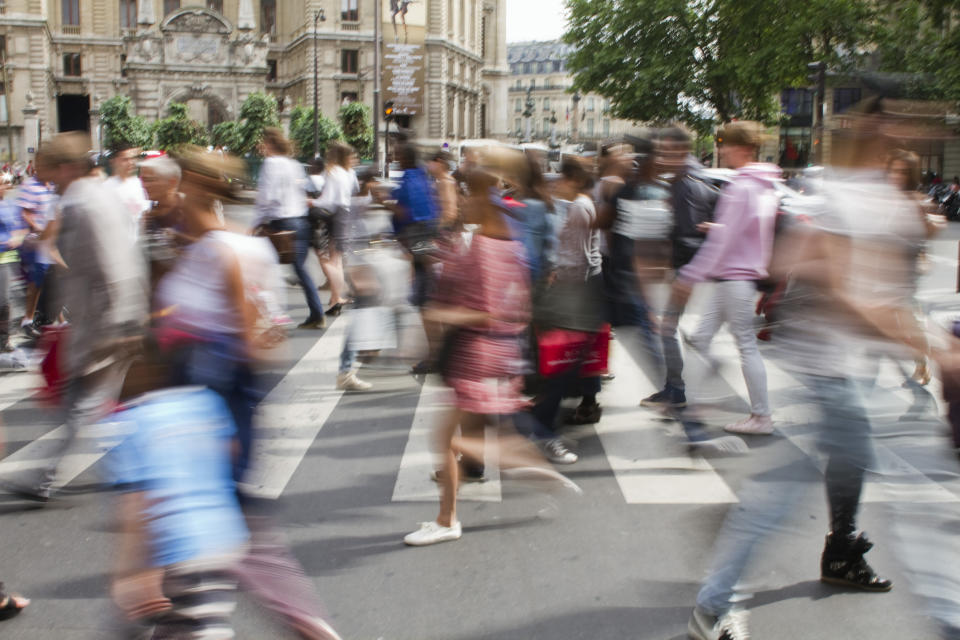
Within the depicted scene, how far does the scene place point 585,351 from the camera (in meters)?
5.74

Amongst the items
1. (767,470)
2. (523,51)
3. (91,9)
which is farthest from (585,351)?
(523,51)

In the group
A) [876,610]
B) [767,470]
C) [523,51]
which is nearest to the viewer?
[767,470]

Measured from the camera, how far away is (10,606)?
388 centimetres

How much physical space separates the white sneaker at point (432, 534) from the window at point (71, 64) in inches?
3123

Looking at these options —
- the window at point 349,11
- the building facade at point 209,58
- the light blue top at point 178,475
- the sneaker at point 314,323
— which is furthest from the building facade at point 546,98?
the light blue top at point 178,475

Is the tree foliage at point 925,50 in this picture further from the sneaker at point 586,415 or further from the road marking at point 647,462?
the sneaker at point 586,415

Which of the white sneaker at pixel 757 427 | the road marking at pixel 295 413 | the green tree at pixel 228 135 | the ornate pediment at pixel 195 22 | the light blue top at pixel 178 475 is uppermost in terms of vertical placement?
the ornate pediment at pixel 195 22

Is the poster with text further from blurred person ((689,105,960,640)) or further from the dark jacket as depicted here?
blurred person ((689,105,960,640))

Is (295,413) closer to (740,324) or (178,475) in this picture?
(740,324)

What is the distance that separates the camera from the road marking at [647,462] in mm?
5336

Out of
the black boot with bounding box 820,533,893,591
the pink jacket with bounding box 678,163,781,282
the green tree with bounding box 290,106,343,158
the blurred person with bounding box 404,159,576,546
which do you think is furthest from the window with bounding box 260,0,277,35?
the black boot with bounding box 820,533,893,591

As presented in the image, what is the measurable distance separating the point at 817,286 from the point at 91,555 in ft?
11.2

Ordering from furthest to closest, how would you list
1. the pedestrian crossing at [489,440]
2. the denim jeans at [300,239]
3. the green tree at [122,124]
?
the green tree at [122,124], the denim jeans at [300,239], the pedestrian crossing at [489,440]

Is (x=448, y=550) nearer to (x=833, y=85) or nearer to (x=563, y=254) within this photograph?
(x=563, y=254)
